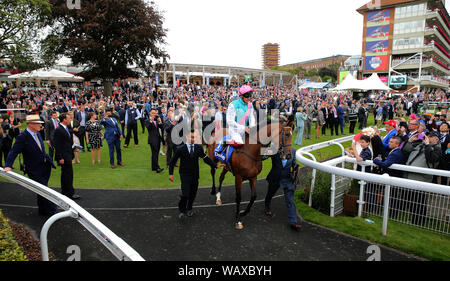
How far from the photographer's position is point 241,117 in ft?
17.4

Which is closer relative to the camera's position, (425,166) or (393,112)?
(425,166)

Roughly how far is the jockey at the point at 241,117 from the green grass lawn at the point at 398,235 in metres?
2.14

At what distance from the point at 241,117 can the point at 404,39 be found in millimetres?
64437

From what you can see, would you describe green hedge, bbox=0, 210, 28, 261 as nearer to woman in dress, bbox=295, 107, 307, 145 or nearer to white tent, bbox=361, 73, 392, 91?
woman in dress, bbox=295, 107, 307, 145

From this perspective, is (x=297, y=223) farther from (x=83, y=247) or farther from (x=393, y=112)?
(x=393, y=112)

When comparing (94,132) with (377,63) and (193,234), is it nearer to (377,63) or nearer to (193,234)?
(193,234)

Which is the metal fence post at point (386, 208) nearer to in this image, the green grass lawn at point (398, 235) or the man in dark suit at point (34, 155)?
the green grass lawn at point (398, 235)

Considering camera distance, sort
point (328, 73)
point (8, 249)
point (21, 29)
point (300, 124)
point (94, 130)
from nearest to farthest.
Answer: point (8, 249), point (94, 130), point (300, 124), point (21, 29), point (328, 73)

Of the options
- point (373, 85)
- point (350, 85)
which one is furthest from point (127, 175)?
point (373, 85)

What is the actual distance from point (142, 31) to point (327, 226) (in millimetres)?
24644

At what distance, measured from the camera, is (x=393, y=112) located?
21.4m

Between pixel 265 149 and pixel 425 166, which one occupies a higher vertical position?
pixel 265 149

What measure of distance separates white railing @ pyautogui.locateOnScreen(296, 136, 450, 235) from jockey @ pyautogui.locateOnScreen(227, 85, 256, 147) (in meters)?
1.43

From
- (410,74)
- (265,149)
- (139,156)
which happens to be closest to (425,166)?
(265,149)
